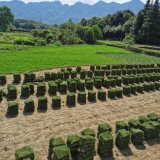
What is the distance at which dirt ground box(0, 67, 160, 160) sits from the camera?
1263cm

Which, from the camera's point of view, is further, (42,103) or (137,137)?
(42,103)

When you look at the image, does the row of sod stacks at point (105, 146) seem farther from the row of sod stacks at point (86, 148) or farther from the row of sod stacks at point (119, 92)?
the row of sod stacks at point (119, 92)

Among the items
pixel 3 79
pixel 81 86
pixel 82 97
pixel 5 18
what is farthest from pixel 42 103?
pixel 5 18

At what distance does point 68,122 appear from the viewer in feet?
51.8

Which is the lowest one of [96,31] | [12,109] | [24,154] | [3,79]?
[12,109]

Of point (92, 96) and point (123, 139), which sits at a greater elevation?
point (123, 139)

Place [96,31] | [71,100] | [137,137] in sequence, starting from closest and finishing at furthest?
[137,137]
[71,100]
[96,31]

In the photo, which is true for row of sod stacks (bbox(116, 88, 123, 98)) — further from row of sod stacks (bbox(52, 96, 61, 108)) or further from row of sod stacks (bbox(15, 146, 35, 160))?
row of sod stacks (bbox(15, 146, 35, 160))

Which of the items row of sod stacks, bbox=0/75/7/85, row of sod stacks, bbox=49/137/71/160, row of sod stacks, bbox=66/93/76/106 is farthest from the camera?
row of sod stacks, bbox=0/75/7/85

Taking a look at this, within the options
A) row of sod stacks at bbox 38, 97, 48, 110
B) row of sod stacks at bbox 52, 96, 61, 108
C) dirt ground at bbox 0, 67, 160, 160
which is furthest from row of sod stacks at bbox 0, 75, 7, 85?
row of sod stacks at bbox 52, 96, 61, 108

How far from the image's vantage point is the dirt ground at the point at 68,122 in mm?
12633

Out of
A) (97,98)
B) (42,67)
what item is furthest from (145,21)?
(97,98)

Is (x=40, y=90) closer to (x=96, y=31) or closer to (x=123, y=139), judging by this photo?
(x=123, y=139)

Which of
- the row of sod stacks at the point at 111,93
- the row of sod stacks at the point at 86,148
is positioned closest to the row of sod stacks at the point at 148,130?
the row of sod stacks at the point at 86,148
